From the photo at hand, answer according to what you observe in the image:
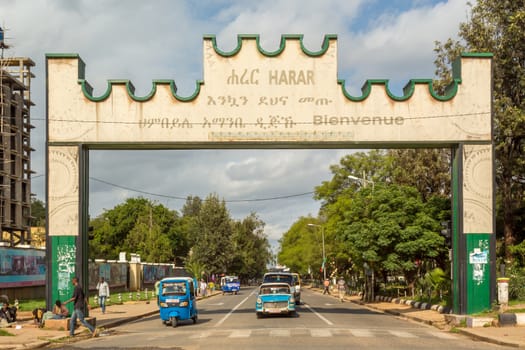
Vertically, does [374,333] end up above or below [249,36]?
below

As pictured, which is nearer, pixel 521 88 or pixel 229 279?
pixel 521 88

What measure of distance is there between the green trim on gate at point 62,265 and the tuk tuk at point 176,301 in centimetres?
358

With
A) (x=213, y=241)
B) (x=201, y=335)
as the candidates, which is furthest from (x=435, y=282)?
(x=213, y=241)

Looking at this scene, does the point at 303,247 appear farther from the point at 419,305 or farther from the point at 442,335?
the point at 442,335

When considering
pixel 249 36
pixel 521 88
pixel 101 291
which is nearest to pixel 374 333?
pixel 249 36

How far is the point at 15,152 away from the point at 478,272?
234 feet

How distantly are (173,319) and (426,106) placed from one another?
12.7 metres

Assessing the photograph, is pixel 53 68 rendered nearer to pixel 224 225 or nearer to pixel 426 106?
pixel 426 106

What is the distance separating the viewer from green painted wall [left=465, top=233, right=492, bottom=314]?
26.2 meters

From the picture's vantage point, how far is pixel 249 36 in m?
27.7

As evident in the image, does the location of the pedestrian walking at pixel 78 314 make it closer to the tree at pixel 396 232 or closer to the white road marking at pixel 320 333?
the white road marking at pixel 320 333

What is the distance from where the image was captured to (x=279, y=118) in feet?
89.3

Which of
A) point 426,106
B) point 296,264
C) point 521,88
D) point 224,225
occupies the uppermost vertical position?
point 521,88

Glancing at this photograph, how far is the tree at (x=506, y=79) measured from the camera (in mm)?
37719
